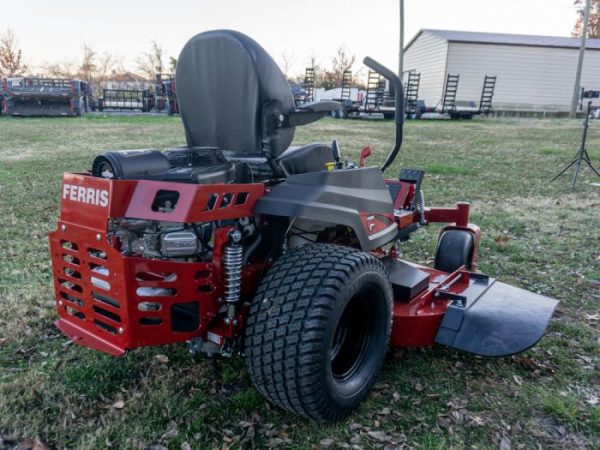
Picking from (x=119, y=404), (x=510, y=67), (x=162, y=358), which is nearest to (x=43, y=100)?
(x=162, y=358)

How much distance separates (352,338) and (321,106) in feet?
3.99

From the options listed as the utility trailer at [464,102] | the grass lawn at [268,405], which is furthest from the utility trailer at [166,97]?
the grass lawn at [268,405]

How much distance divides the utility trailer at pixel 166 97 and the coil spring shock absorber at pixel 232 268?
22.8 m

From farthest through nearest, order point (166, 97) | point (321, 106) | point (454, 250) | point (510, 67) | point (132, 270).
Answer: point (510, 67) < point (166, 97) < point (454, 250) < point (321, 106) < point (132, 270)

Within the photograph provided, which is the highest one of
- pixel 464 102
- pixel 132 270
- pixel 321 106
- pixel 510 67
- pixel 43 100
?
pixel 510 67

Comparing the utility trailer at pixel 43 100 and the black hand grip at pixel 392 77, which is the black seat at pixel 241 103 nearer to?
the black hand grip at pixel 392 77

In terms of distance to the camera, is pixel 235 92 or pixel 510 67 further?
pixel 510 67

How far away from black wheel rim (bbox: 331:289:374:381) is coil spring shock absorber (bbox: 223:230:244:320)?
0.62 m

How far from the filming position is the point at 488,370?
2822 mm

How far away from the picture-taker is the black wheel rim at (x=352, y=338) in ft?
8.22

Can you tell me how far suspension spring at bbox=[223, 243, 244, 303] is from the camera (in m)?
2.09

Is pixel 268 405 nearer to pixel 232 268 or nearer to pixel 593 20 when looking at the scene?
pixel 232 268

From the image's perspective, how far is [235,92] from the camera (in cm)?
246

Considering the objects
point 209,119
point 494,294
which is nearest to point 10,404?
point 209,119
